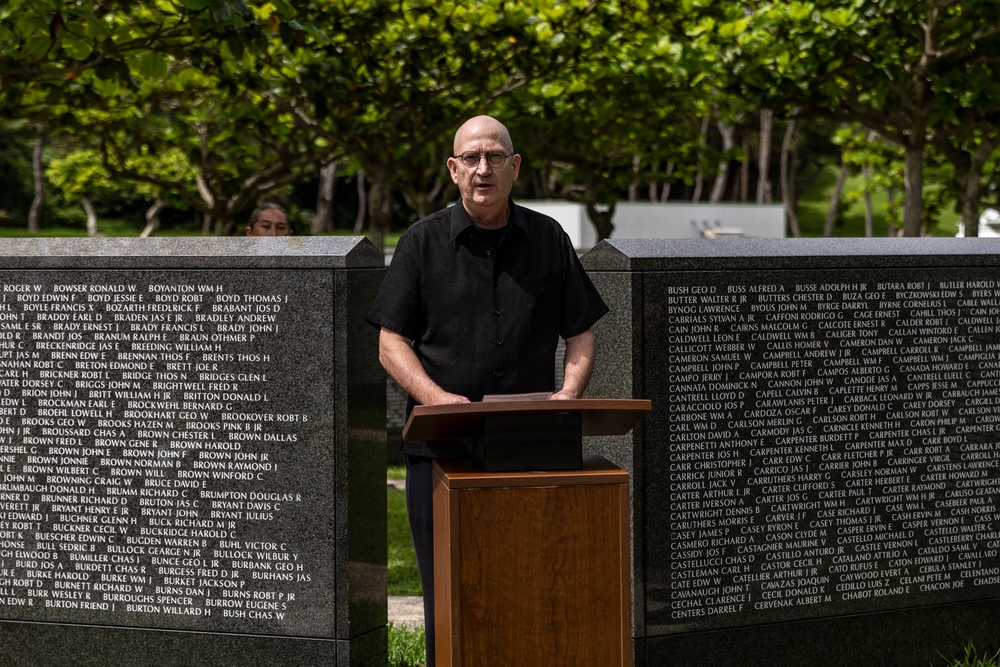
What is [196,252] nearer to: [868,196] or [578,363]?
[578,363]

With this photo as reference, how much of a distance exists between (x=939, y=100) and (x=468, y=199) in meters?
7.56

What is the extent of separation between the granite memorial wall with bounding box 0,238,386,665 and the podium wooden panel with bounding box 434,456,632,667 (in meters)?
1.43

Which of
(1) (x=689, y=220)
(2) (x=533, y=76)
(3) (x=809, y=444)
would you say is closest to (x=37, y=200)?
(1) (x=689, y=220)

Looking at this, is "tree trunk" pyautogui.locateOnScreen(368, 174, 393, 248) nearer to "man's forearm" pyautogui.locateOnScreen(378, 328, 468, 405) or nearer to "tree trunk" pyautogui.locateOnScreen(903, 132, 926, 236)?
"tree trunk" pyautogui.locateOnScreen(903, 132, 926, 236)

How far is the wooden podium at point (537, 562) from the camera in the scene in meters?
3.92

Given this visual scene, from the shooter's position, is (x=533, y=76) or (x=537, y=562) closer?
(x=537, y=562)

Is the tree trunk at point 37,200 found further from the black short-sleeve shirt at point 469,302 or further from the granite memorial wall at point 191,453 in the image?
the black short-sleeve shirt at point 469,302

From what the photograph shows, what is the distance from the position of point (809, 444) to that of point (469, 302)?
6.39 ft

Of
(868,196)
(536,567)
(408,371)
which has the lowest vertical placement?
(536,567)

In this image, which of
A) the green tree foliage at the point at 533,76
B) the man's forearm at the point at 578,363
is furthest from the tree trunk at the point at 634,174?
the man's forearm at the point at 578,363

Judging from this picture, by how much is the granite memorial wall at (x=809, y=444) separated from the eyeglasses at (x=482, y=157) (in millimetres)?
1166

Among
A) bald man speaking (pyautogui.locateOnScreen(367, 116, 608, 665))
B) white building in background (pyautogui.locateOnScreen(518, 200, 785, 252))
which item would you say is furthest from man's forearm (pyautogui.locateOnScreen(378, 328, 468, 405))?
white building in background (pyautogui.locateOnScreen(518, 200, 785, 252))

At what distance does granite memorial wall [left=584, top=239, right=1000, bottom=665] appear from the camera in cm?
548

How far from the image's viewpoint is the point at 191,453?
5.38m
